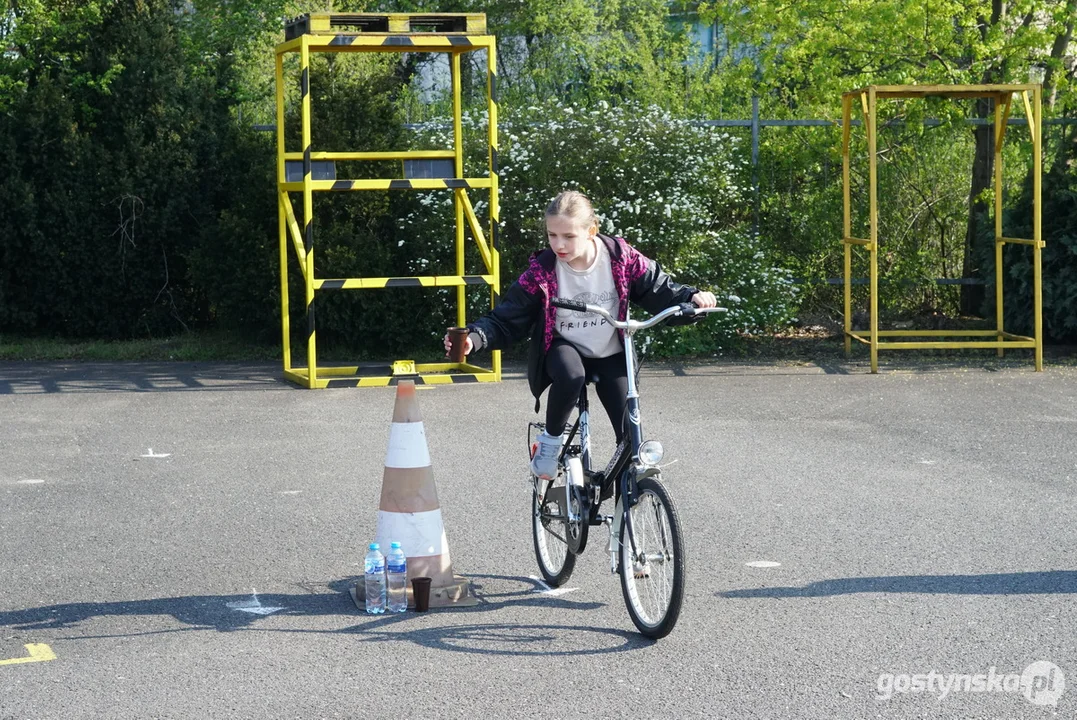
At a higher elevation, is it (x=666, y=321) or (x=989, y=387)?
(x=666, y=321)

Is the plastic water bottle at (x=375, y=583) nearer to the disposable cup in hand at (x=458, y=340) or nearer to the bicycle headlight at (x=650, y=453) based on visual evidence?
the disposable cup in hand at (x=458, y=340)

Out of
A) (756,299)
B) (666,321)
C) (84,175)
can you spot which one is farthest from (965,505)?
(84,175)

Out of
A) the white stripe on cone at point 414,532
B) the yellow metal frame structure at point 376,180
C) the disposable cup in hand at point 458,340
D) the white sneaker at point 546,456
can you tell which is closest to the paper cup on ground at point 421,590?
the white stripe on cone at point 414,532

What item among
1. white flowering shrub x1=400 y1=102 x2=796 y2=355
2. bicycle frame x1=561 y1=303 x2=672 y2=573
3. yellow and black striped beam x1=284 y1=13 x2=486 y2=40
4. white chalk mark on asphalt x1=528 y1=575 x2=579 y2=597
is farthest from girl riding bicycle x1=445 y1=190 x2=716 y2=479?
white flowering shrub x1=400 y1=102 x2=796 y2=355

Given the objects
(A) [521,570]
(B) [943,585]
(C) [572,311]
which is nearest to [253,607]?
(A) [521,570]

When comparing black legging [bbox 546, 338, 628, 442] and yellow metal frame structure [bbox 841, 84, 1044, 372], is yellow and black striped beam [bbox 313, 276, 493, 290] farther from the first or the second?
black legging [bbox 546, 338, 628, 442]

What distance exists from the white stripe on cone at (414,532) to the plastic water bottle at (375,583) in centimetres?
18

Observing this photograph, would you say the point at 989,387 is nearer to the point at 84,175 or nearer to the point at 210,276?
the point at 210,276

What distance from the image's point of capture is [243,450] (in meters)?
8.98

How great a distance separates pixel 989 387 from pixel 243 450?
592cm

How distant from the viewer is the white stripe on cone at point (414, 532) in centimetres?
567

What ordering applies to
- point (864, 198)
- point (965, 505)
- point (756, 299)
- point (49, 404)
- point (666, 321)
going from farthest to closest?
point (864, 198)
point (756, 299)
point (49, 404)
point (965, 505)
point (666, 321)

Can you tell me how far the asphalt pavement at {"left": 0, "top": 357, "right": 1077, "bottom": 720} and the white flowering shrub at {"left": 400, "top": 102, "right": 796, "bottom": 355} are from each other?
2677 millimetres

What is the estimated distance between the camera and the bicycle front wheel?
4.93 metres
